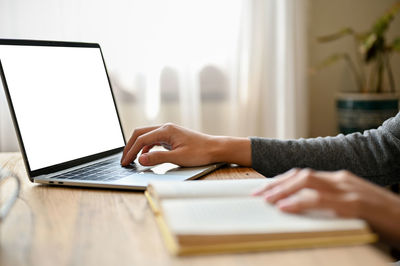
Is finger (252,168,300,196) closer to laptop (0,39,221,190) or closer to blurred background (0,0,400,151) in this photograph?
laptop (0,39,221,190)

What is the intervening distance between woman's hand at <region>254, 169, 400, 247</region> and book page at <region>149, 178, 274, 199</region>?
0.28 feet

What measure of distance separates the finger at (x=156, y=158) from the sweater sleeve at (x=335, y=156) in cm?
16

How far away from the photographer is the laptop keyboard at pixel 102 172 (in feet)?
2.75

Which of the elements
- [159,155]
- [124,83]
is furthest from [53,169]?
[124,83]

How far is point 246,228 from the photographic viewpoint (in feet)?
1.61

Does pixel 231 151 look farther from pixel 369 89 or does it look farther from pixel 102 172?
pixel 369 89

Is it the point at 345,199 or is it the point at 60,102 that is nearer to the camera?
the point at 345,199

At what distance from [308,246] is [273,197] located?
0.09m

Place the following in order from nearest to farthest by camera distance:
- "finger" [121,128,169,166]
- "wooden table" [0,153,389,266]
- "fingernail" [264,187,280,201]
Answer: "wooden table" [0,153,389,266] < "fingernail" [264,187,280,201] < "finger" [121,128,169,166]

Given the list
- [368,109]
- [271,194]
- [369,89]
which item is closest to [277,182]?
[271,194]

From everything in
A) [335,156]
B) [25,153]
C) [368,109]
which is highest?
[25,153]

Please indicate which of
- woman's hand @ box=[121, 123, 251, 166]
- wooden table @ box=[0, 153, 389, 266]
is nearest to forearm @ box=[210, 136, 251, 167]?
woman's hand @ box=[121, 123, 251, 166]

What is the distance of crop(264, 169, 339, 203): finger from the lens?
0.54 meters

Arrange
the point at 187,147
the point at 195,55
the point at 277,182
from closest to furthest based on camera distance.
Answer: the point at 277,182
the point at 187,147
the point at 195,55
